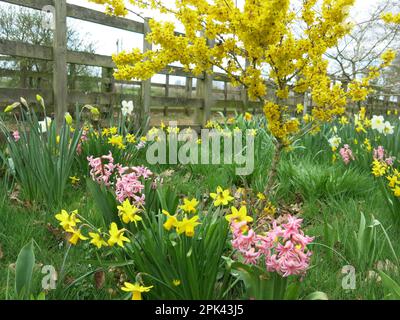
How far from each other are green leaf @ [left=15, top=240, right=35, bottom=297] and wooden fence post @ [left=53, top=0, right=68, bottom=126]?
3.27 m

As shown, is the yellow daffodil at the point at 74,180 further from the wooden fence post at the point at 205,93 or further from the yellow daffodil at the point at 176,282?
the wooden fence post at the point at 205,93

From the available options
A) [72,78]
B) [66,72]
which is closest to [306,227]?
[66,72]

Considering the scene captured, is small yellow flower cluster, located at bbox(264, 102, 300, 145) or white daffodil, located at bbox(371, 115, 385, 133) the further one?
white daffodil, located at bbox(371, 115, 385, 133)

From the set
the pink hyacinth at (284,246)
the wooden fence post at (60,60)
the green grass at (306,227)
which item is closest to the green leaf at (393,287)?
the green grass at (306,227)

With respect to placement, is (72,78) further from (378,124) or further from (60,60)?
(378,124)

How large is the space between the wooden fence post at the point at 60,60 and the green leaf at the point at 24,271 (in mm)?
3265

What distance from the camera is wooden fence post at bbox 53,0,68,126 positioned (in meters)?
4.29

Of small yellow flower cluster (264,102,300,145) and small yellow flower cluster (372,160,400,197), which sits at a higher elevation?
small yellow flower cluster (264,102,300,145)

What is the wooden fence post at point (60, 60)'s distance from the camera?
429 cm

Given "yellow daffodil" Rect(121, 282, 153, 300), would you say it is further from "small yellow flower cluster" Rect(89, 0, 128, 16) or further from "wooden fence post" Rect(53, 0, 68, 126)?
"wooden fence post" Rect(53, 0, 68, 126)

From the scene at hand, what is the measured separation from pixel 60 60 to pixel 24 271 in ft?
11.4

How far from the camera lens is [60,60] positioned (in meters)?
4.35

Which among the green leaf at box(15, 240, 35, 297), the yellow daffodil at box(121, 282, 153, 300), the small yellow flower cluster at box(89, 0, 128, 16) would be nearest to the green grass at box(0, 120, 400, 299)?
the green leaf at box(15, 240, 35, 297)
